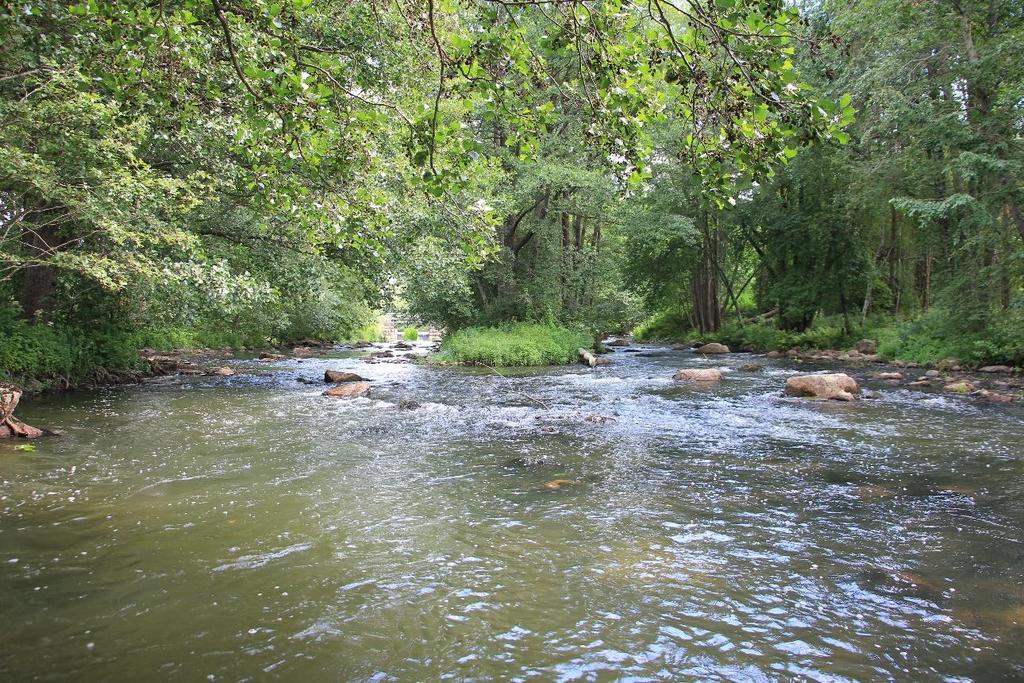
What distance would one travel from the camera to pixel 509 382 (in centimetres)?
2036

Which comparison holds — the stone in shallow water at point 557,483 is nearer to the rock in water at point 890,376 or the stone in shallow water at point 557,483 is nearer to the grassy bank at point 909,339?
the rock in water at point 890,376

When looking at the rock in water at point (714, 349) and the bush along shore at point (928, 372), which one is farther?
the rock in water at point (714, 349)

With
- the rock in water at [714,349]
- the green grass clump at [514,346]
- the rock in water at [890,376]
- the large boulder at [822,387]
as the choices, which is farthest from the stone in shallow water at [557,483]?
the rock in water at [714,349]

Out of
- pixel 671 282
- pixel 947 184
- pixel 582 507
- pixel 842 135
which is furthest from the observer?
pixel 671 282

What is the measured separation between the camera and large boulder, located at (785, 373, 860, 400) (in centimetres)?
1581

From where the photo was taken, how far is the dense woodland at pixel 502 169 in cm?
423

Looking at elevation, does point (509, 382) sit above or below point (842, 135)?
below

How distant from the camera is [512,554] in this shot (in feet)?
18.8

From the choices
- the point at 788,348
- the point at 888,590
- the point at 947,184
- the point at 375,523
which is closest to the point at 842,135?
the point at 888,590

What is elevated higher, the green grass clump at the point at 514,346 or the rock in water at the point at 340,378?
the green grass clump at the point at 514,346

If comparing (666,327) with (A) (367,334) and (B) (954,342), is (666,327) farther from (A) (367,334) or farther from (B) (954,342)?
(A) (367,334)

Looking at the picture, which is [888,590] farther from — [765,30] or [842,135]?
[765,30]

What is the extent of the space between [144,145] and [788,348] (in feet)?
93.5

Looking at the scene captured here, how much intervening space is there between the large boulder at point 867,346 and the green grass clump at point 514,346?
1270 cm
